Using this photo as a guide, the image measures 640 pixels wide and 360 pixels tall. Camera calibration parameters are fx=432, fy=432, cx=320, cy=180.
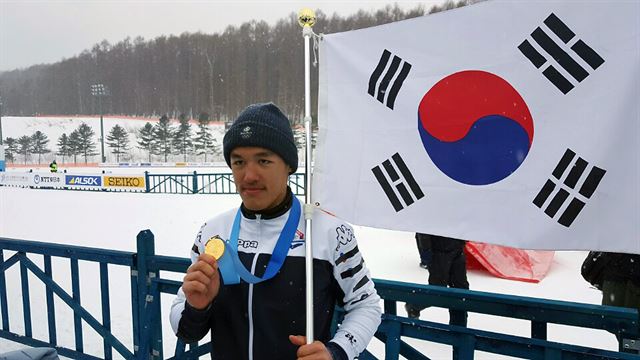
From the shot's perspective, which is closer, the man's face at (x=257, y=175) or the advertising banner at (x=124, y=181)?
the man's face at (x=257, y=175)

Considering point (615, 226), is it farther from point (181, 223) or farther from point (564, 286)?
point (181, 223)

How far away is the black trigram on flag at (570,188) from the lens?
5.89 feet

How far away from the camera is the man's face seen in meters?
1.43

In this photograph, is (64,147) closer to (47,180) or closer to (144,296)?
(47,180)

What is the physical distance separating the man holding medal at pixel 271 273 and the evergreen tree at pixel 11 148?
241ft

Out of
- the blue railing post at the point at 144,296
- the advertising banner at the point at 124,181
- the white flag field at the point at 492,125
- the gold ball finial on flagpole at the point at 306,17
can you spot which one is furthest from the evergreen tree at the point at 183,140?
the gold ball finial on flagpole at the point at 306,17

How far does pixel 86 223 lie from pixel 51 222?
3.13 feet

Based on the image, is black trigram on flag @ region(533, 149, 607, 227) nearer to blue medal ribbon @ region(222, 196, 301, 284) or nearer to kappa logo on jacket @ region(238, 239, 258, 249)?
blue medal ribbon @ region(222, 196, 301, 284)

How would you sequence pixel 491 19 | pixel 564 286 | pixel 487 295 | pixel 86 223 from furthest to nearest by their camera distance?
pixel 86 223
pixel 564 286
pixel 487 295
pixel 491 19

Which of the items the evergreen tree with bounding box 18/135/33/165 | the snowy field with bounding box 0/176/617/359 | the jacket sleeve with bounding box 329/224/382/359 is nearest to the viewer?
the jacket sleeve with bounding box 329/224/382/359

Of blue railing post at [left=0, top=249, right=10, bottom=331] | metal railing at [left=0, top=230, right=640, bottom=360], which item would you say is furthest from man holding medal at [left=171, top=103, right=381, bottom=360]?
blue railing post at [left=0, top=249, right=10, bottom=331]

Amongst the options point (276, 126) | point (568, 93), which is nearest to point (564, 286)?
point (568, 93)

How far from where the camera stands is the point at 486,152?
6.66 feet

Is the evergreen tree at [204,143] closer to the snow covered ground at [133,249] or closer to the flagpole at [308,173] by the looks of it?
the snow covered ground at [133,249]
